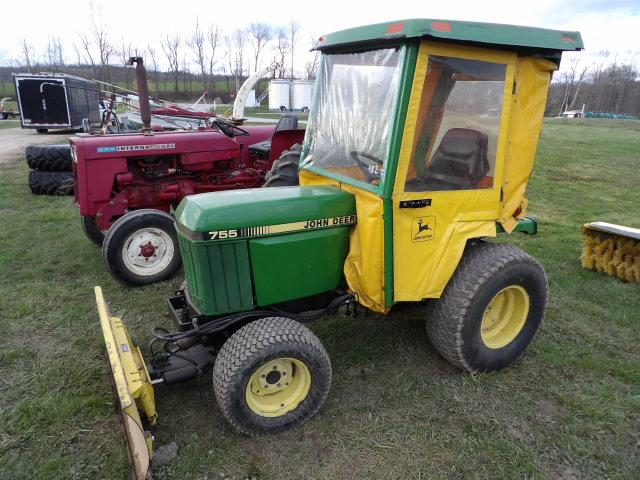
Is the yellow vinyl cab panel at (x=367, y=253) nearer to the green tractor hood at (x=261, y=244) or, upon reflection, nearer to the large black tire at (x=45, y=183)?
the green tractor hood at (x=261, y=244)

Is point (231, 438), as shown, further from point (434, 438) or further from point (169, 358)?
point (434, 438)

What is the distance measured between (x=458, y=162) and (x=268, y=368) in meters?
1.64

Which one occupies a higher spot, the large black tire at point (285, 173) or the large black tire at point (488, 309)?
the large black tire at point (285, 173)

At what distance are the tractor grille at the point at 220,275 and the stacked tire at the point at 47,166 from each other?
6.63 m

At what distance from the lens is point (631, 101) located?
5778 cm

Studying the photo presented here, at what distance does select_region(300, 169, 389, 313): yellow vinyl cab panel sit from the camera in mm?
2660

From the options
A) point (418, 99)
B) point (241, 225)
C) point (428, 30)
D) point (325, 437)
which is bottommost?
point (325, 437)

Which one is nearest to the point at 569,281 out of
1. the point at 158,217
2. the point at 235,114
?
the point at 158,217

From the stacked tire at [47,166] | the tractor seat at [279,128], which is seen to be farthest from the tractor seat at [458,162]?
the stacked tire at [47,166]

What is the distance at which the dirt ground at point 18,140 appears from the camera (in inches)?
518

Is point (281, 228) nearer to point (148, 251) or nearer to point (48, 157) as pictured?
point (148, 251)

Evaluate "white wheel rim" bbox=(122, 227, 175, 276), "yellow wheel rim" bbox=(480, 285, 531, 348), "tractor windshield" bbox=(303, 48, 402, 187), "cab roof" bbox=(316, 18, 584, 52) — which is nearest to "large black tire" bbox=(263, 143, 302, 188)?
"tractor windshield" bbox=(303, 48, 402, 187)

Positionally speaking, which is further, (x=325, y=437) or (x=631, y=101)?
(x=631, y=101)

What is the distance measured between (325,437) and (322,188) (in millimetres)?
1468
